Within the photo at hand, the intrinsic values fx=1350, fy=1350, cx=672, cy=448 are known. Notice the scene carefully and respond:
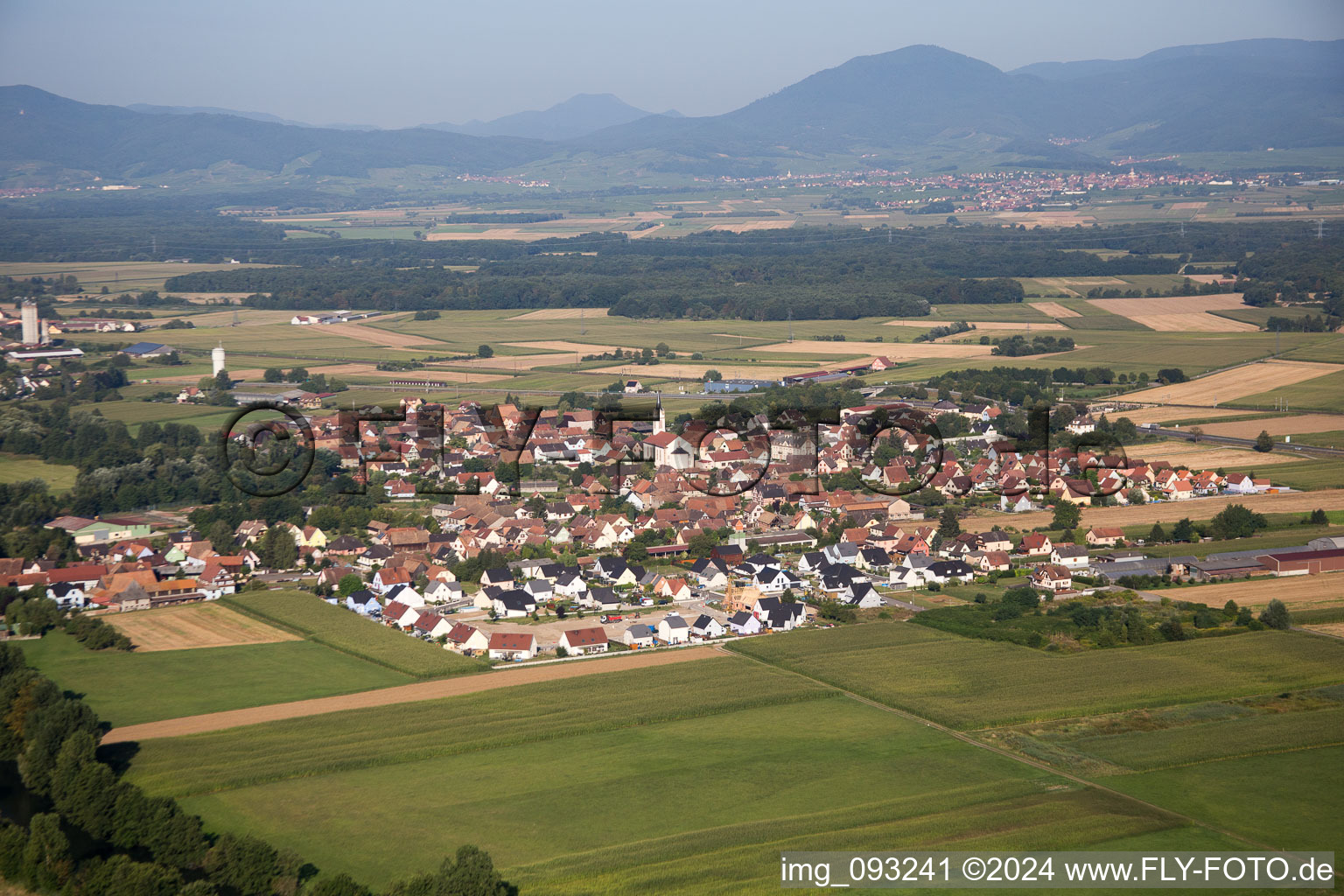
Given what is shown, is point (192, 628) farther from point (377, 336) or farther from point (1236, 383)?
point (377, 336)

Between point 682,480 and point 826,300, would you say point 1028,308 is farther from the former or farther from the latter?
point 682,480

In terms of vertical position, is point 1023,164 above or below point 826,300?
above

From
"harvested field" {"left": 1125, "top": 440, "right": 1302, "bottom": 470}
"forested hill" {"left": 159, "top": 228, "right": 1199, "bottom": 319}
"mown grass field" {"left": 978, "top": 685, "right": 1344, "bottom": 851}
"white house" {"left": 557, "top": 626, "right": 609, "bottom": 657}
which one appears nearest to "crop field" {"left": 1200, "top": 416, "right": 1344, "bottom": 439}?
"harvested field" {"left": 1125, "top": 440, "right": 1302, "bottom": 470}

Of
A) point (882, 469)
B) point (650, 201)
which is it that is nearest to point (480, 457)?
point (882, 469)

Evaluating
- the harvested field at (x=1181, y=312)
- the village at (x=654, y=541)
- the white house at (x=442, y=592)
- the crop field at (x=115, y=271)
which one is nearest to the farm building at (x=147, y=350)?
the village at (x=654, y=541)

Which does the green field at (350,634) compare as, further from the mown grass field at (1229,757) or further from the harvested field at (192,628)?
the mown grass field at (1229,757)

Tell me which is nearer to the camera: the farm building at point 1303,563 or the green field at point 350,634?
the green field at point 350,634
